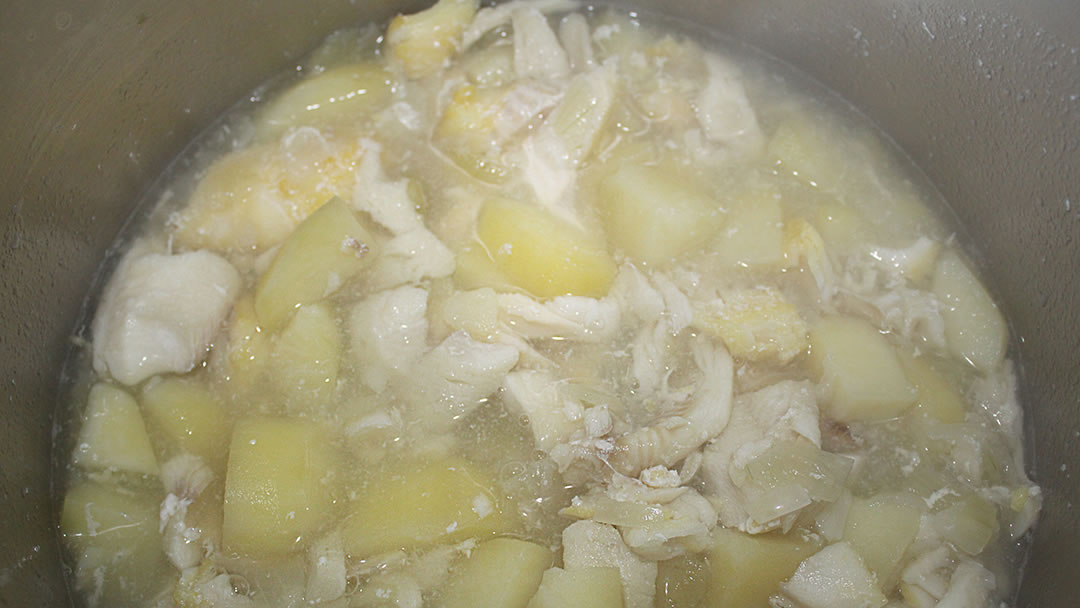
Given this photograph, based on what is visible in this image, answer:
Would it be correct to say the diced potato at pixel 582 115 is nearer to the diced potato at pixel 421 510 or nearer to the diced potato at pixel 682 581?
the diced potato at pixel 421 510

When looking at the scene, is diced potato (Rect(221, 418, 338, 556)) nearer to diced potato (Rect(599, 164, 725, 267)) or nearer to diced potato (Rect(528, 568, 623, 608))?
diced potato (Rect(528, 568, 623, 608))

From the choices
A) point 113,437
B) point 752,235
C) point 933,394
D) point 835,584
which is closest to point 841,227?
point 752,235

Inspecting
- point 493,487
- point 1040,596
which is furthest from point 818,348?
point 493,487

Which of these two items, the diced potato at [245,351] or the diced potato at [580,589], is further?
the diced potato at [245,351]

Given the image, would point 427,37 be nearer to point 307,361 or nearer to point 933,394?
point 307,361

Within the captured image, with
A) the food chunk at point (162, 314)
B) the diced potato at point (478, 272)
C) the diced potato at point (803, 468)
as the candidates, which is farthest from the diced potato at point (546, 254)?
the food chunk at point (162, 314)

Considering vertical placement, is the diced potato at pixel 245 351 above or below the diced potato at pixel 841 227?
above

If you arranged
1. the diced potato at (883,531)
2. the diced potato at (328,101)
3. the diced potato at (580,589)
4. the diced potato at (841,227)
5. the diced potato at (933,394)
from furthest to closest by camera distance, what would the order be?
the diced potato at (328,101) → the diced potato at (841,227) → the diced potato at (933,394) → the diced potato at (883,531) → the diced potato at (580,589)

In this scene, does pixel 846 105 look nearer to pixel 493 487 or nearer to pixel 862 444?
pixel 862 444
